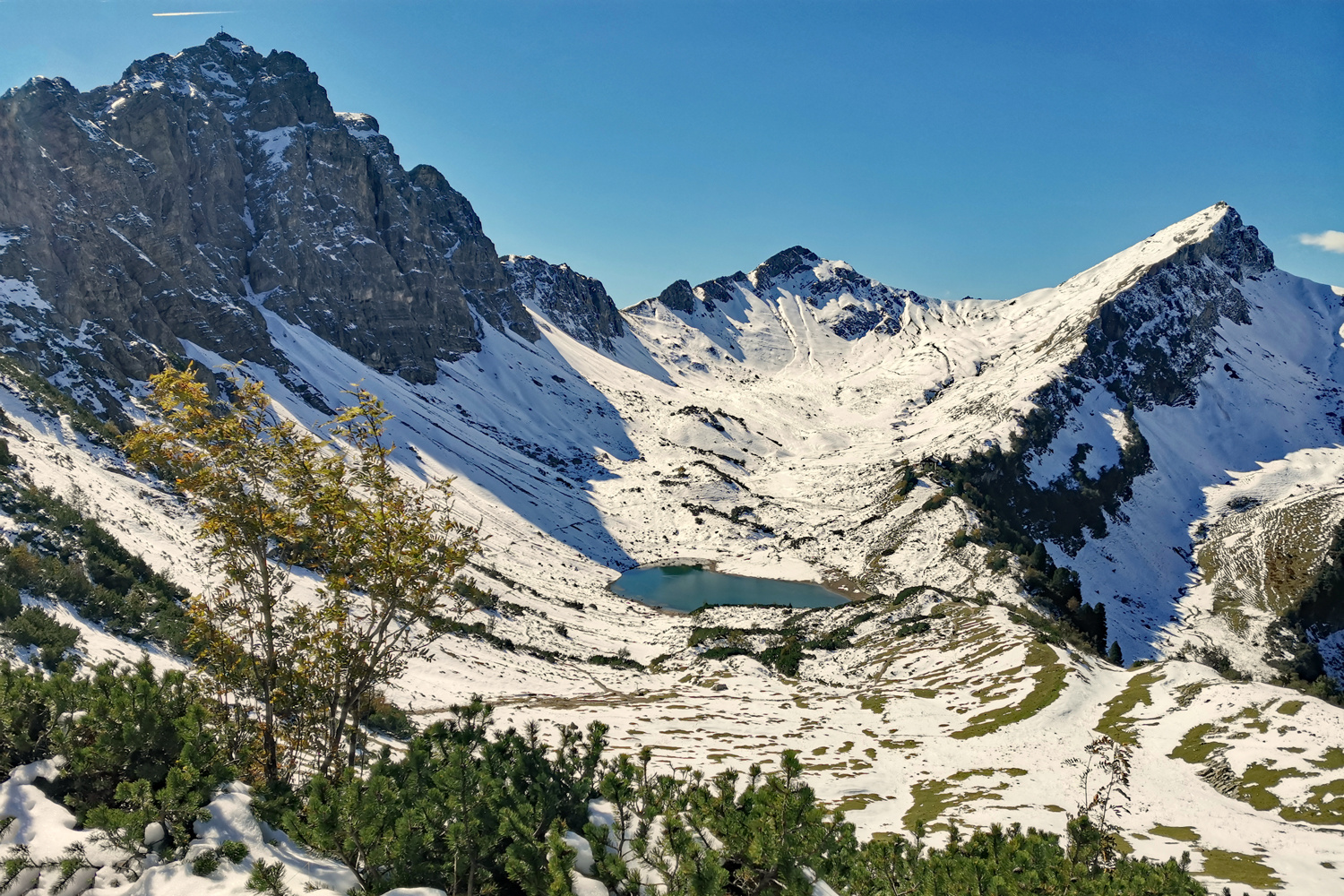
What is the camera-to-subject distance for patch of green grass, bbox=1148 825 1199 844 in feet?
98.5

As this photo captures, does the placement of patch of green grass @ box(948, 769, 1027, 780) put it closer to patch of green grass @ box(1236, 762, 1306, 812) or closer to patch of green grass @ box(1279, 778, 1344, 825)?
patch of green grass @ box(1236, 762, 1306, 812)

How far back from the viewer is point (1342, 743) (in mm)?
39031

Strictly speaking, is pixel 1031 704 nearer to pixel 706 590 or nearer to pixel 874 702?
pixel 874 702

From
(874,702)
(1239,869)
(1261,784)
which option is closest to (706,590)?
(874,702)

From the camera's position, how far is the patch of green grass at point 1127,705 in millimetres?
46312

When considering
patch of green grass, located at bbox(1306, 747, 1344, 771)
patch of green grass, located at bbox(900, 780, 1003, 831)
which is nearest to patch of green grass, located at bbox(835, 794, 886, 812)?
patch of green grass, located at bbox(900, 780, 1003, 831)

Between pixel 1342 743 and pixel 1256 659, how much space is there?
100 meters

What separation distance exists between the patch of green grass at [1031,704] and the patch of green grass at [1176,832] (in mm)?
17208

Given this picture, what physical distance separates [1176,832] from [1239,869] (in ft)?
19.1

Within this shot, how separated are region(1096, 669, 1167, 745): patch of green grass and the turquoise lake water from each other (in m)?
55.4

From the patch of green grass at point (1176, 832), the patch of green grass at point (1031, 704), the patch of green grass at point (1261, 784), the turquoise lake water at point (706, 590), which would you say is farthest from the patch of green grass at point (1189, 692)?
the turquoise lake water at point (706, 590)

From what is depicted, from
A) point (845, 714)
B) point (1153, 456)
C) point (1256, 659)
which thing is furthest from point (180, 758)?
point (1153, 456)

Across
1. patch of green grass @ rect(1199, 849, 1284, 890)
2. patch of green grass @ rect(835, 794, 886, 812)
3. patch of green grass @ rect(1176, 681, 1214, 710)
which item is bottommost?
patch of green grass @ rect(835, 794, 886, 812)

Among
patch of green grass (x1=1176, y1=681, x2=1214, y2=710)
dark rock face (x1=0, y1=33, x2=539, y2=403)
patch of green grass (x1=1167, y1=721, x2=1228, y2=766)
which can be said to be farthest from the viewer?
dark rock face (x1=0, y1=33, x2=539, y2=403)
